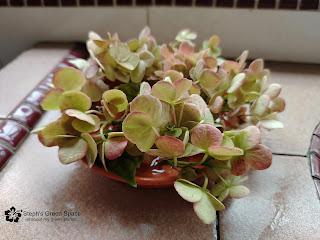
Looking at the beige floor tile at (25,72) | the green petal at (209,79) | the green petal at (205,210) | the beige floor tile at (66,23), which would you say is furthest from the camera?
the beige floor tile at (66,23)

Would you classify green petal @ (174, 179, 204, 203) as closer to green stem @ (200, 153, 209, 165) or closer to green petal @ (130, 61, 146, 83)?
green stem @ (200, 153, 209, 165)

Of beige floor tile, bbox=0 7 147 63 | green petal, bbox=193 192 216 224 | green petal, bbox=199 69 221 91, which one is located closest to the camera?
green petal, bbox=193 192 216 224

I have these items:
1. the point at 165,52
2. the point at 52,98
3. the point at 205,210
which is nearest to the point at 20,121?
the point at 52,98

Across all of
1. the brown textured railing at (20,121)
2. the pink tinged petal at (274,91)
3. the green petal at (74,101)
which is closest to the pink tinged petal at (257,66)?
the pink tinged petal at (274,91)

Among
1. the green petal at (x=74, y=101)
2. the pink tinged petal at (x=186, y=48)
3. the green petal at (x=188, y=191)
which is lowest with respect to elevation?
the green petal at (x=188, y=191)

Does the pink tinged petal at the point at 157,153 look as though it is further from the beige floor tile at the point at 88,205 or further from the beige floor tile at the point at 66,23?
the beige floor tile at the point at 66,23

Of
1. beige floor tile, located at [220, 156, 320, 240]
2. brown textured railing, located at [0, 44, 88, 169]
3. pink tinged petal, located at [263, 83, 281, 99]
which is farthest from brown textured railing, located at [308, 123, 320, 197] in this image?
brown textured railing, located at [0, 44, 88, 169]
